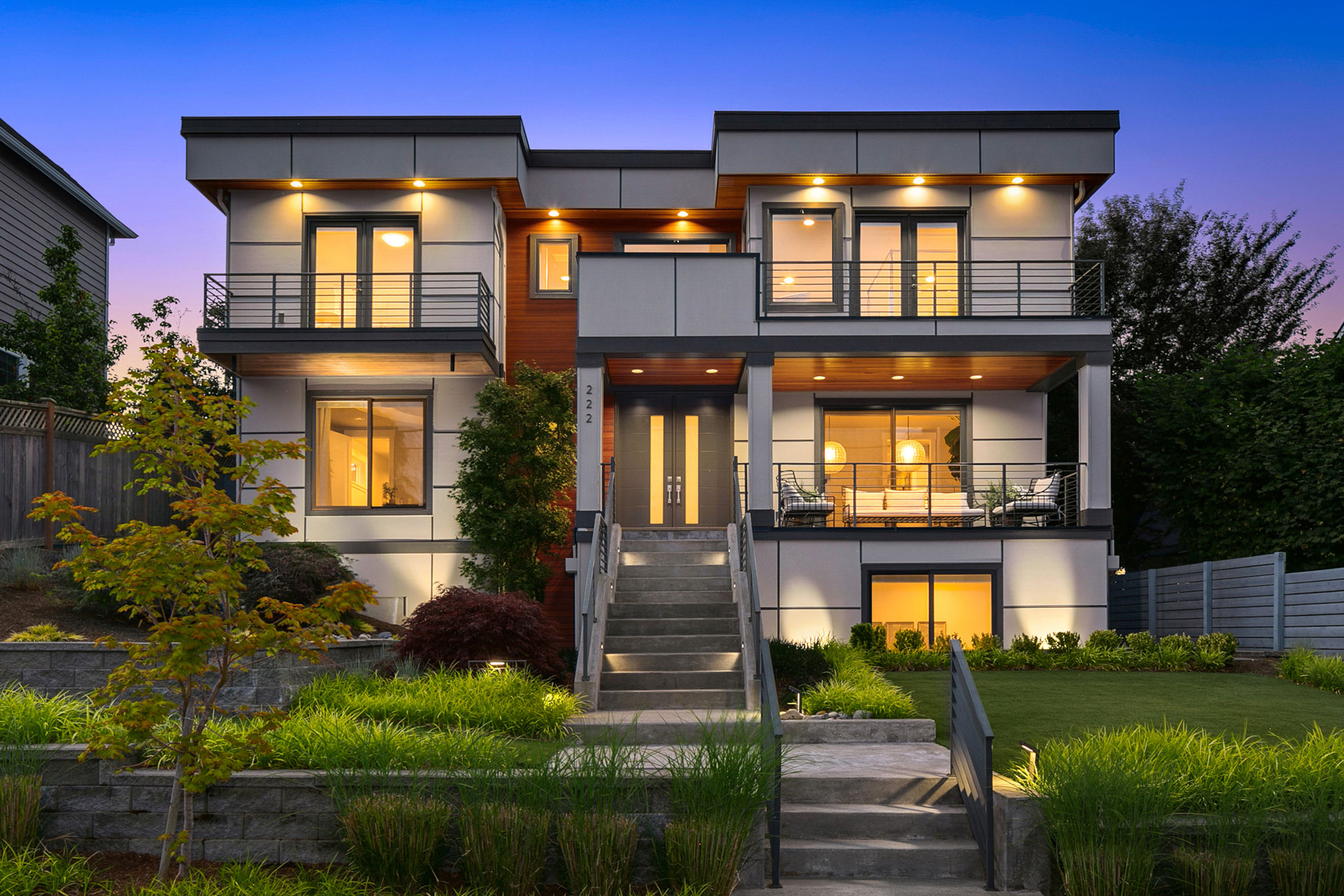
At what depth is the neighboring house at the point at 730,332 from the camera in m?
15.1

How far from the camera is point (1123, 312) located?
82.2 feet

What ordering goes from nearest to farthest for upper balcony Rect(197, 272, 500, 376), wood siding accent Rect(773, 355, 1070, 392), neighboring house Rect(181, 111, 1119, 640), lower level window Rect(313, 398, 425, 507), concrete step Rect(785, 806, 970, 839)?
concrete step Rect(785, 806, 970, 839) < neighboring house Rect(181, 111, 1119, 640) < wood siding accent Rect(773, 355, 1070, 392) < upper balcony Rect(197, 272, 500, 376) < lower level window Rect(313, 398, 425, 507)

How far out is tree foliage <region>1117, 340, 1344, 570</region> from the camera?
16.0 metres

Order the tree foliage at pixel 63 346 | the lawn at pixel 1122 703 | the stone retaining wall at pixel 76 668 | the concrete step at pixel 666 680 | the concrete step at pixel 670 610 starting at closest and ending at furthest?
1. the lawn at pixel 1122 703
2. the stone retaining wall at pixel 76 668
3. the concrete step at pixel 666 680
4. the concrete step at pixel 670 610
5. the tree foliage at pixel 63 346

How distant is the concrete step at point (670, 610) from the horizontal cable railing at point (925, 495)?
9.26 feet

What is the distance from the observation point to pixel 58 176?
21.8m

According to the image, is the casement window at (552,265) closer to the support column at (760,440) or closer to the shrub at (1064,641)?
the support column at (760,440)

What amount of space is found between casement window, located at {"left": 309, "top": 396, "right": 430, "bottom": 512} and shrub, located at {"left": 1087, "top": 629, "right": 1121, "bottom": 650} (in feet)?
34.0

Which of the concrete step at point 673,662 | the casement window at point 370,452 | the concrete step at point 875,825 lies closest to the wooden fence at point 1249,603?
the concrete step at point 673,662

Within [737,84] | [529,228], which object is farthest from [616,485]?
[737,84]

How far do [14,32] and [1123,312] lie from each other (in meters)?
26.8

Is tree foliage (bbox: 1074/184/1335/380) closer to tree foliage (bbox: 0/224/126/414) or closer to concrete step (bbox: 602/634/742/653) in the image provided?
concrete step (bbox: 602/634/742/653)

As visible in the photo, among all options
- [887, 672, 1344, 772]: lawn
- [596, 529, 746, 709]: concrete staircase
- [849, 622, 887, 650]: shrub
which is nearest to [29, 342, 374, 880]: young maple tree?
[596, 529, 746, 709]: concrete staircase

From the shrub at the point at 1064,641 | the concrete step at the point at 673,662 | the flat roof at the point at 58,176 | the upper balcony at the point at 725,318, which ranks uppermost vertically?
the flat roof at the point at 58,176
